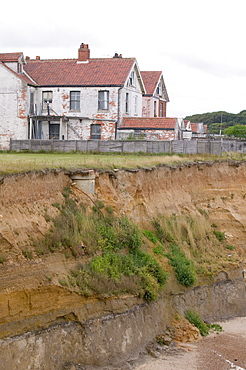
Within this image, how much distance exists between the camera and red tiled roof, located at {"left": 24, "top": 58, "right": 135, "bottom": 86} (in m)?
44.7

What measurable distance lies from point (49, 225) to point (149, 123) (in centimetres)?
2566

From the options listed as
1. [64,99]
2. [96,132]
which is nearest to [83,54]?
[64,99]

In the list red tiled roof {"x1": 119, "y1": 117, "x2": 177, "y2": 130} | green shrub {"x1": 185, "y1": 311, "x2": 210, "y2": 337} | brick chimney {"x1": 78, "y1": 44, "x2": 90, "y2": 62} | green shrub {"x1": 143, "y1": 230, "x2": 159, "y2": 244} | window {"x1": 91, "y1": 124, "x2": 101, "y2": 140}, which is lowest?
green shrub {"x1": 185, "y1": 311, "x2": 210, "y2": 337}

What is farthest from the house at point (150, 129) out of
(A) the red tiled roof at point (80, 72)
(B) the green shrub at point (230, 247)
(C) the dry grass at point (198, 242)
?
(B) the green shrub at point (230, 247)

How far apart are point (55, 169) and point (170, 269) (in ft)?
18.1

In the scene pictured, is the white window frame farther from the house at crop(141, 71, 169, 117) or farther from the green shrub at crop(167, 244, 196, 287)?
the green shrub at crop(167, 244, 196, 287)

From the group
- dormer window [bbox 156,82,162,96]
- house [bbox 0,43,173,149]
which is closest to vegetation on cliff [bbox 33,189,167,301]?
house [bbox 0,43,173,149]

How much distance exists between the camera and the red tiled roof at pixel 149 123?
44031mm

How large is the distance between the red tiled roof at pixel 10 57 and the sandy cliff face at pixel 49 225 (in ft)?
62.7

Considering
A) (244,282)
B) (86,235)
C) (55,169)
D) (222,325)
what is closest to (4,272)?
(86,235)

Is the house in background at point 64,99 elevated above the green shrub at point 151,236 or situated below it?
above

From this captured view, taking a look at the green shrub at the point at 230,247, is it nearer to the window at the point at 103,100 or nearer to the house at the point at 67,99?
the house at the point at 67,99

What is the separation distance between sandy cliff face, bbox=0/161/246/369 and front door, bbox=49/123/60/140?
1610 centimetres

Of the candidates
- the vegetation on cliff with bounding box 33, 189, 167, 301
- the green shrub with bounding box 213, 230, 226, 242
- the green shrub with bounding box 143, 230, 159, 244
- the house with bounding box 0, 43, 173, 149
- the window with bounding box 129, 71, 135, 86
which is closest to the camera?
the vegetation on cliff with bounding box 33, 189, 167, 301
